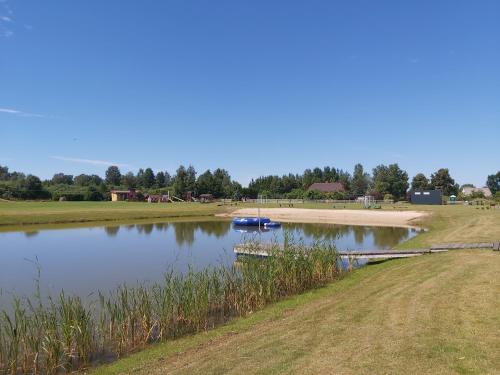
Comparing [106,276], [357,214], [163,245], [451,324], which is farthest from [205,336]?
[357,214]

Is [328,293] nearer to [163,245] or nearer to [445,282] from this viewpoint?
[445,282]

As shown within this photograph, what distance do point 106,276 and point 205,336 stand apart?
10795 millimetres

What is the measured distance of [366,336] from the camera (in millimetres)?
7832

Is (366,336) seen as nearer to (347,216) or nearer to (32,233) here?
(32,233)

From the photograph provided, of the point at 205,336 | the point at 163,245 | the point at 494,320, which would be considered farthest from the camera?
the point at 163,245

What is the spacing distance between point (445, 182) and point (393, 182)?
46.1ft

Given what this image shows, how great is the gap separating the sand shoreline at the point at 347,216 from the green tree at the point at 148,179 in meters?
114

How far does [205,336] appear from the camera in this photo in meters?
10.3

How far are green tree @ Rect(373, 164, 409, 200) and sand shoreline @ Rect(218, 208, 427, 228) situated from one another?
48.7 m

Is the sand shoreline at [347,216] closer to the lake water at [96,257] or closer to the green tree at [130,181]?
the lake water at [96,257]

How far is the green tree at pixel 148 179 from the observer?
176 m

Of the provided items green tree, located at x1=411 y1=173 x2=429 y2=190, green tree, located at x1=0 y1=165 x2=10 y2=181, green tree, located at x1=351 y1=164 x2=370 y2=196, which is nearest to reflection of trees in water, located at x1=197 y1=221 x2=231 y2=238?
green tree, located at x1=411 y1=173 x2=429 y2=190

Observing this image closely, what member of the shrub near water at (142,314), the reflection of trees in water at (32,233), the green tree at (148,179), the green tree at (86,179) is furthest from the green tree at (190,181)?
the shrub near water at (142,314)

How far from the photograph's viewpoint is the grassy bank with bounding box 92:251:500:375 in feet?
21.3
